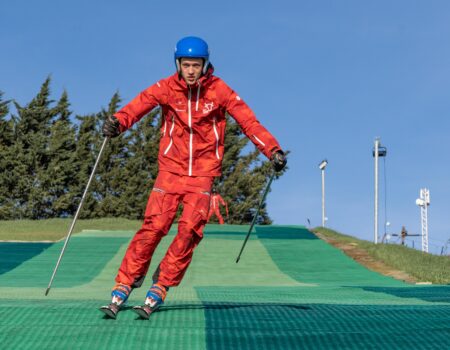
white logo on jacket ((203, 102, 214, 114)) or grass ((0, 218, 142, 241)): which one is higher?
white logo on jacket ((203, 102, 214, 114))

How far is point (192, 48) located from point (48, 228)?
19.3 metres

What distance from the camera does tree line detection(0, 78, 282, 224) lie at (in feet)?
138

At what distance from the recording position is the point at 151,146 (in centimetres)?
4394

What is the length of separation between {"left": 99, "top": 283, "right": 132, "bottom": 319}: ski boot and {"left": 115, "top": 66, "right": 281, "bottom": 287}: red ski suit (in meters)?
0.07

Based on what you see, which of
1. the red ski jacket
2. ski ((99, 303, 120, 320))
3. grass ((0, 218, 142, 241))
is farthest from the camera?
grass ((0, 218, 142, 241))

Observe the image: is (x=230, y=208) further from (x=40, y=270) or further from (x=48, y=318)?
(x=48, y=318)

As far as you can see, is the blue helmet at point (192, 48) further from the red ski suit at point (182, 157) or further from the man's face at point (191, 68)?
the red ski suit at point (182, 157)

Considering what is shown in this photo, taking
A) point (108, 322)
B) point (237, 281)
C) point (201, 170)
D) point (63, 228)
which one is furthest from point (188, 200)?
point (63, 228)

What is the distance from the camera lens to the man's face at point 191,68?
5.21 m

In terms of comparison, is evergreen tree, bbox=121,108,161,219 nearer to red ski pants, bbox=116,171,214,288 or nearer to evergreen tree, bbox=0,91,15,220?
evergreen tree, bbox=0,91,15,220

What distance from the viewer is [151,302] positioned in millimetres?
5008

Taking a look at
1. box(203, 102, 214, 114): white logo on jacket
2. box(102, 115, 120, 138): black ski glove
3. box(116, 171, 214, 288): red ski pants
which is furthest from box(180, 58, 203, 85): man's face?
box(116, 171, 214, 288): red ski pants

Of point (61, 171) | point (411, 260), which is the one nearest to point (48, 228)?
point (411, 260)

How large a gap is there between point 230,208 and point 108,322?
41503 mm
